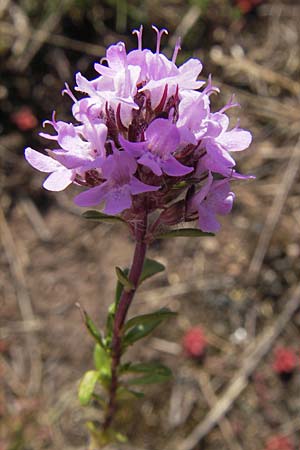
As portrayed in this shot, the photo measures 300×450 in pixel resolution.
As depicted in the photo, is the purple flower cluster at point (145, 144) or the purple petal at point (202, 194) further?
the purple petal at point (202, 194)

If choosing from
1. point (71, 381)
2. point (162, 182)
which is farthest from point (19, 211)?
point (162, 182)

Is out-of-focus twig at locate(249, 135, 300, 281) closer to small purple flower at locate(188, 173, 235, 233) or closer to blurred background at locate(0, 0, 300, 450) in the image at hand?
blurred background at locate(0, 0, 300, 450)

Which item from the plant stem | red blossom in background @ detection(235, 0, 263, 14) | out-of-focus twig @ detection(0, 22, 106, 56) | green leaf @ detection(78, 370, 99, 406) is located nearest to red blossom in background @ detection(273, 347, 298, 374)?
the plant stem

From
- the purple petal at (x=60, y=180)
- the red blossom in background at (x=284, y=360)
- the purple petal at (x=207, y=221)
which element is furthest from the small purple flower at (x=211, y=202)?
the red blossom in background at (x=284, y=360)

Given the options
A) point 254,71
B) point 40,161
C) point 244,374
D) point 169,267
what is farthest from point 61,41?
point 40,161

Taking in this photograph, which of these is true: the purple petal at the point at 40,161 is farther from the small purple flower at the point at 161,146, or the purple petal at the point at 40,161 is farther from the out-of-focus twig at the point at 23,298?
the out-of-focus twig at the point at 23,298

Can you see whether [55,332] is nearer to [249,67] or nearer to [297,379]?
[297,379]
